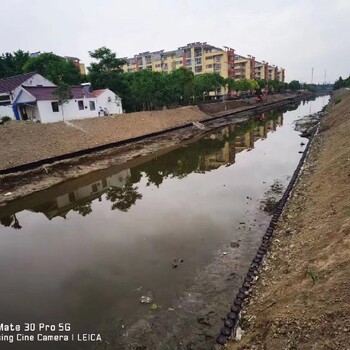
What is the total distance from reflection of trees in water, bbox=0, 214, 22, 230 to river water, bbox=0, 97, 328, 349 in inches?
2.2

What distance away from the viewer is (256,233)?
447 inches

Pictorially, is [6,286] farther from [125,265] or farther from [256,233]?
[256,233]

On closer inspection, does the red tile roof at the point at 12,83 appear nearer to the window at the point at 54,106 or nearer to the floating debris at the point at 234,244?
the window at the point at 54,106

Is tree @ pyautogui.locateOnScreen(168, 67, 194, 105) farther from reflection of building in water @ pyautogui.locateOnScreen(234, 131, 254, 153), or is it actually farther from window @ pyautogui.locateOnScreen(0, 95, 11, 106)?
window @ pyautogui.locateOnScreen(0, 95, 11, 106)

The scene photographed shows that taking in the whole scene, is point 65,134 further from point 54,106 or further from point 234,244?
point 234,244

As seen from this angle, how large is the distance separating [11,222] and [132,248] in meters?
7.70

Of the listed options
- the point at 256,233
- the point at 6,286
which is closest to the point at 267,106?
the point at 256,233

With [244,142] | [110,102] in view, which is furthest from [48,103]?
[244,142]

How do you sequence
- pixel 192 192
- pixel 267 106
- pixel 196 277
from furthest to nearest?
pixel 267 106, pixel 192 192, pixel 196 277

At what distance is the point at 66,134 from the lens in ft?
94.7

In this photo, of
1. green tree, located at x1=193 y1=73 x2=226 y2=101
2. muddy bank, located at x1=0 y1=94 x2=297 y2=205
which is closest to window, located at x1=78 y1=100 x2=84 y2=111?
muddy bank, located at x1=0 y1=94 x2=297 y2=205

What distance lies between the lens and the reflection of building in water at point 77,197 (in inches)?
615

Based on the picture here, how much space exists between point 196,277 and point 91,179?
14.0 metres

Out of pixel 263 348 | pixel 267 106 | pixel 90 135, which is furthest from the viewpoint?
pixel 267 106
